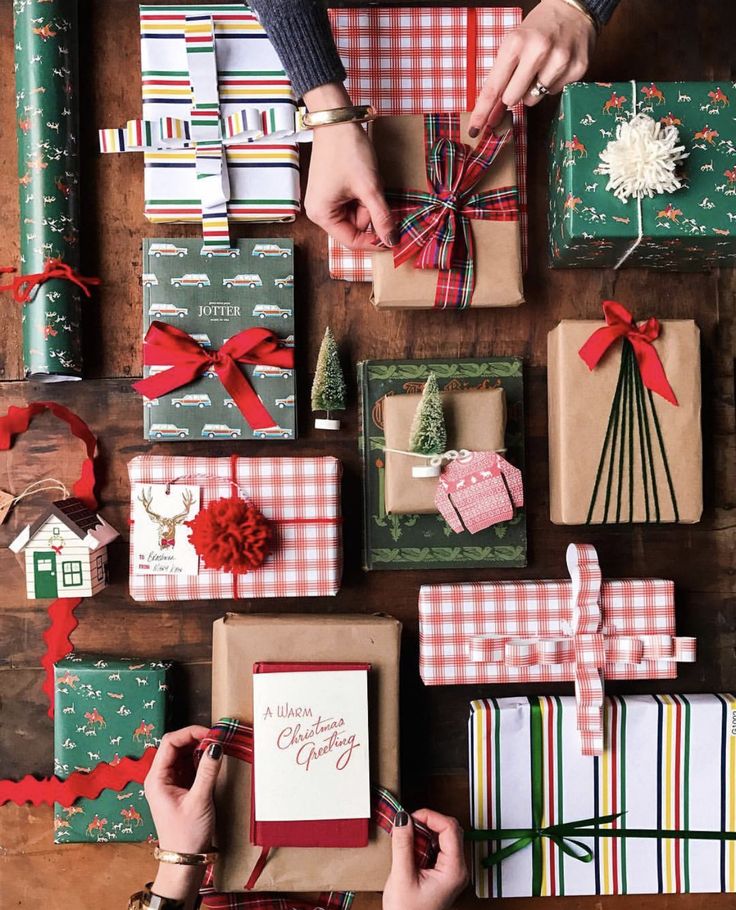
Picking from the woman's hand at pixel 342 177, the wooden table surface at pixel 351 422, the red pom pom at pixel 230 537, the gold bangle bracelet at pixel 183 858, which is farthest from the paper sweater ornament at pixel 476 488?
the gold bangle bracelet at pixel 183 858

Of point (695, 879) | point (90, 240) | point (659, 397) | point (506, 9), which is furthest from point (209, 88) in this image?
point (695, 879)

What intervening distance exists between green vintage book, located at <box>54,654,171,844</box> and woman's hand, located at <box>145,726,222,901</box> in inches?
5.1

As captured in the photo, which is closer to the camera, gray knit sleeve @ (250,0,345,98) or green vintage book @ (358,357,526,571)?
gray knit sleeve @ (250,0,345,98)

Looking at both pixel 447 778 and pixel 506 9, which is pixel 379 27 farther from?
pixel 447 778

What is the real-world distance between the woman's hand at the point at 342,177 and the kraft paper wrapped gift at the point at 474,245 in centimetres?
6

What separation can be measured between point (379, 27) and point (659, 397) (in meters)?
0.97

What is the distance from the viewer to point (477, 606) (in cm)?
150

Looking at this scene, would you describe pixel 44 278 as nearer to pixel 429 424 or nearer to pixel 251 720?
pixel 429 424

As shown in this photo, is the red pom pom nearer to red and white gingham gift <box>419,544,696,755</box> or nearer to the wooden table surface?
the wooden table surface

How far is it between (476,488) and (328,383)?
378mm

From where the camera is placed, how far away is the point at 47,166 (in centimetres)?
148

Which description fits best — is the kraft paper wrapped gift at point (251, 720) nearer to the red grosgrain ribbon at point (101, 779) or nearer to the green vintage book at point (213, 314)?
the red grosgrain ribbon at point (101, 779)

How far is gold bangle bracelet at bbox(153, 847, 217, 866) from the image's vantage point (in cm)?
135

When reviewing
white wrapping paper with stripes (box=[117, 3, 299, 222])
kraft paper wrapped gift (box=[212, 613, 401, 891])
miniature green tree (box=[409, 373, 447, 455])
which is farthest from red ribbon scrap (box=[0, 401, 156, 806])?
miniature green tree (box=[409, 373, 447, 455])
